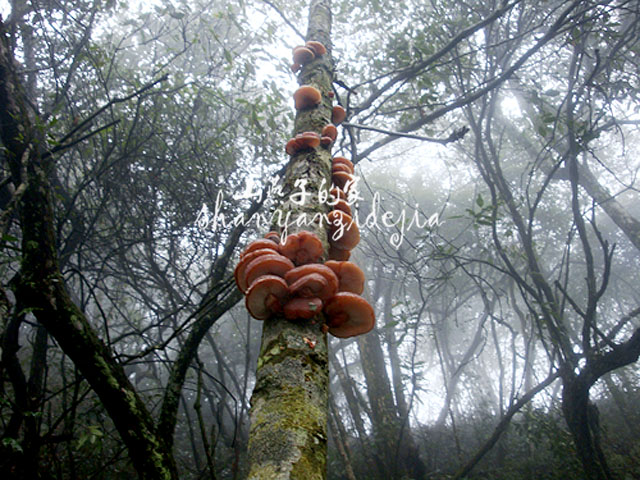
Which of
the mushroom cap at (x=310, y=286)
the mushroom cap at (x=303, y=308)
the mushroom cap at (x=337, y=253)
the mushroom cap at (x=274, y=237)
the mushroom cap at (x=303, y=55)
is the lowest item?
the mushroom cap at (x=303, y=308)

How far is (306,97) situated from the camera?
2445 mm

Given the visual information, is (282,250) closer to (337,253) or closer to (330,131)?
(337,253)

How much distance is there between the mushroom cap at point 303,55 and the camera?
285cm

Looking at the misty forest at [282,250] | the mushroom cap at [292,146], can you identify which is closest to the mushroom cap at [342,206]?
the misty forest at [282,250]

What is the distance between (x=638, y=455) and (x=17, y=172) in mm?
9539

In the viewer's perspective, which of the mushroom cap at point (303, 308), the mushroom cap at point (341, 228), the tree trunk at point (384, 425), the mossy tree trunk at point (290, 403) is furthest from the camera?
the tree trunk at point (384, 425)

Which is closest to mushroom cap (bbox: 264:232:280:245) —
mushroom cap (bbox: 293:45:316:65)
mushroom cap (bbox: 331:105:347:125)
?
mushroom cap (bbox: 331:105:347:125)

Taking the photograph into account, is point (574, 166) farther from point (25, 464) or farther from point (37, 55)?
point (37, 55)

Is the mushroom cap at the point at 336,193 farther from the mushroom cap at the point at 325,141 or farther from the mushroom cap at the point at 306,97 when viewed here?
the mushroom cap at the point at 306,97

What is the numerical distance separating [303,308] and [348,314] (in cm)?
24

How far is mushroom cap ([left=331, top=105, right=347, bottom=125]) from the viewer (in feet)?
8.80

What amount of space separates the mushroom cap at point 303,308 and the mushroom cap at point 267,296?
0.15ft

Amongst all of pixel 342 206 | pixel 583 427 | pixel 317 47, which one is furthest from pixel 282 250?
pixel 583 427

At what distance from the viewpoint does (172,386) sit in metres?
2.60
